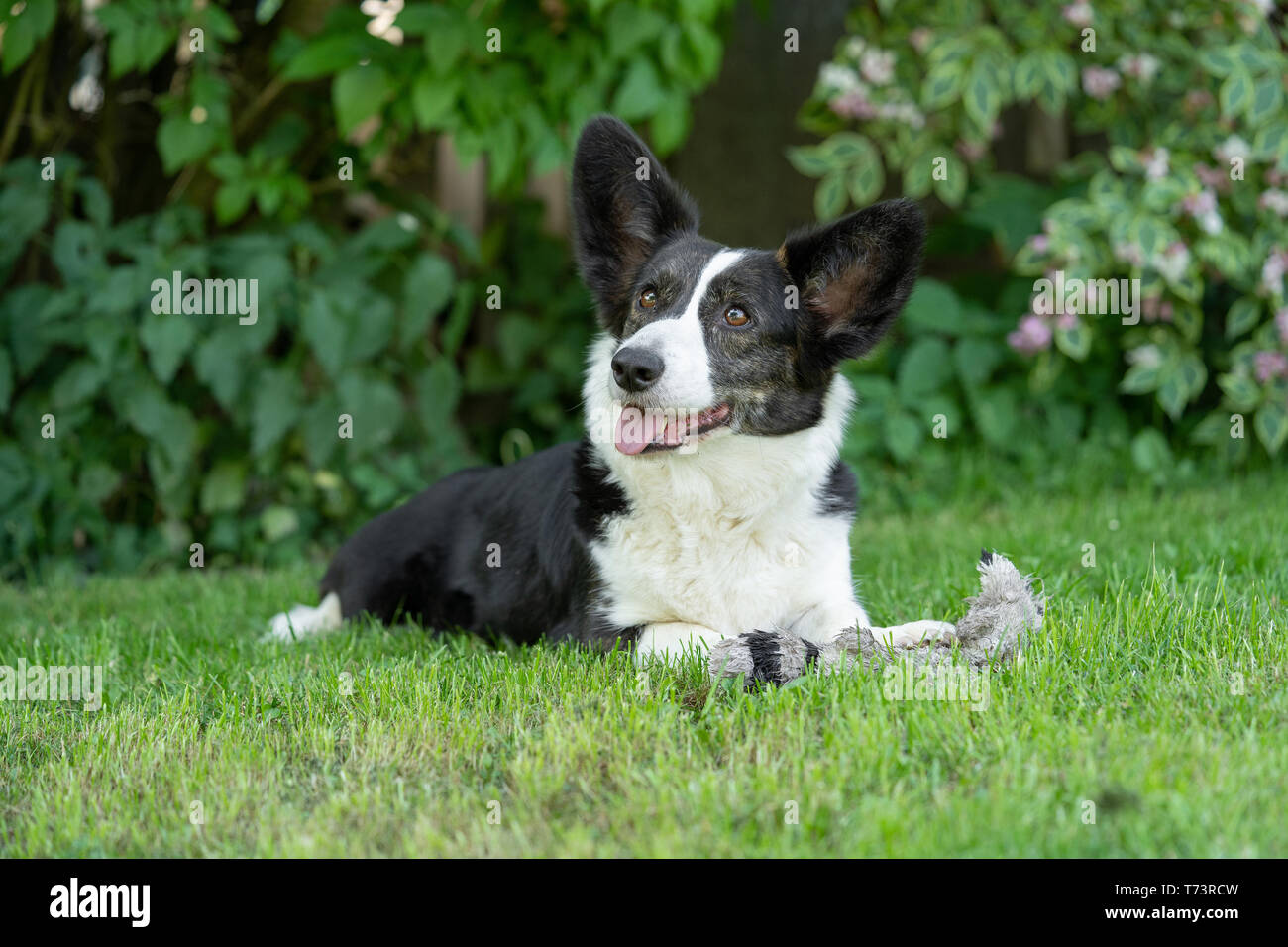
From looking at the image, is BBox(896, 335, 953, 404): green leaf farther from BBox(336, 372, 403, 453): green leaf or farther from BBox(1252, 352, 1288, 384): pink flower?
BBox(336, 372, 403, 453): green leaf

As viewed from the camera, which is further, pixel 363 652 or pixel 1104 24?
pixel 1104 24

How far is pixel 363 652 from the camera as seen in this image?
3.00 meters

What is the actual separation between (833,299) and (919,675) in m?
1.03

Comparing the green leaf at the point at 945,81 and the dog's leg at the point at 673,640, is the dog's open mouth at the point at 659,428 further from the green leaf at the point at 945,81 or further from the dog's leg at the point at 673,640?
the green leaf at the point at 945,81

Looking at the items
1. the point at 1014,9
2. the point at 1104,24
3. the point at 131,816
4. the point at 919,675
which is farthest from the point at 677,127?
the point at 131,816

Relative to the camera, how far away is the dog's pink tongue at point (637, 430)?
105 inches

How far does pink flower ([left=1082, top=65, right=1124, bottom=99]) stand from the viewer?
5.04 meters

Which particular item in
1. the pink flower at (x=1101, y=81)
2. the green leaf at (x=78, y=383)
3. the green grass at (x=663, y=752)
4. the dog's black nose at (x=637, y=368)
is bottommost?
the green grass at (x=663, y=752)

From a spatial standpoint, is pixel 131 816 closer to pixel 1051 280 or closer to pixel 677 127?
pixel 677 127

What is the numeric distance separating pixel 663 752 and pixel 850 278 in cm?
133

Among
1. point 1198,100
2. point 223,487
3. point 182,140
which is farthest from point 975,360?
point 182,140

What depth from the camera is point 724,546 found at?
2791mm

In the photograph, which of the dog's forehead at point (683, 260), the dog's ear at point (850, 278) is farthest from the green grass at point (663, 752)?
the dog's forehead at point (683, 260)

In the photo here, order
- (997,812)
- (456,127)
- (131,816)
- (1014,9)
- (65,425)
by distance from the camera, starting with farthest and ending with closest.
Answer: (1014,9)
(65,425)
(456,127)
(131,816)
(997,812)
